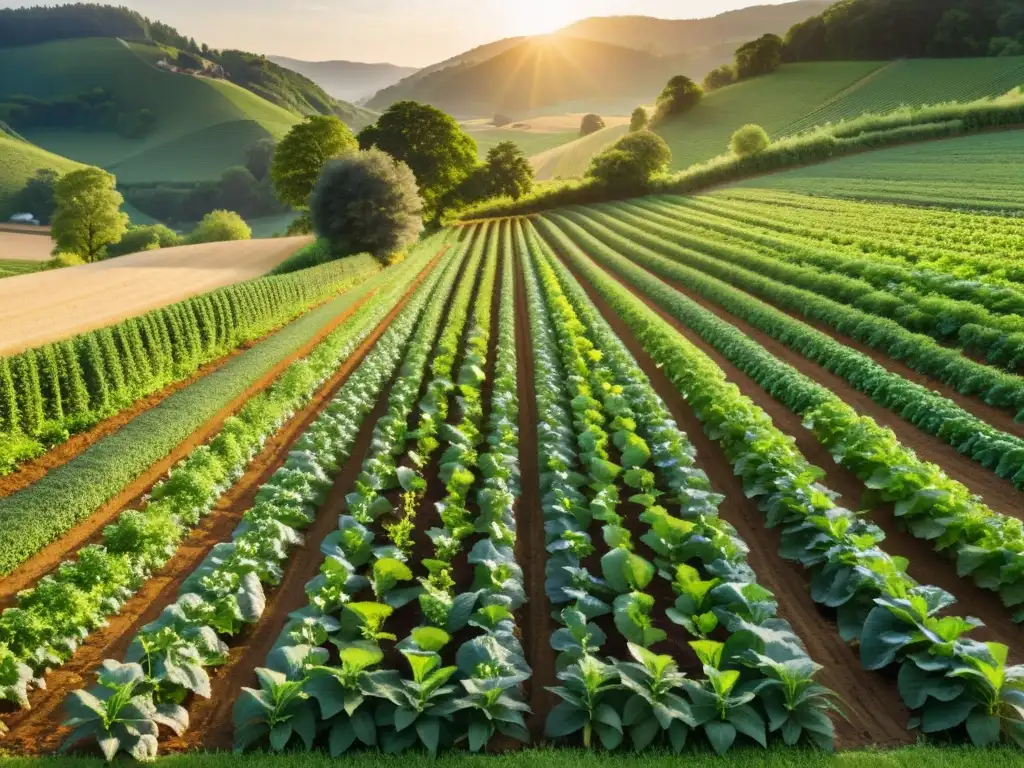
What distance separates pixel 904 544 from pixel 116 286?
125 feet

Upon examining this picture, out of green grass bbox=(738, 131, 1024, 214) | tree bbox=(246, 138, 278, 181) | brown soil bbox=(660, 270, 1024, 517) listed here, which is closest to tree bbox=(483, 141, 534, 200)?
green grass bbox=(738, 131, 1024, 214)

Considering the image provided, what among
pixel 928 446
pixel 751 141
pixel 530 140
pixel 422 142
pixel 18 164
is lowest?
pixel 928 446

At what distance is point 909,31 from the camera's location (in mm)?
91125

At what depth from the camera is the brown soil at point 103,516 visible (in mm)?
8645

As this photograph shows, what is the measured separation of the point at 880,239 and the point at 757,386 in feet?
56.6

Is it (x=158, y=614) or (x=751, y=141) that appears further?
(x=751, y=141)

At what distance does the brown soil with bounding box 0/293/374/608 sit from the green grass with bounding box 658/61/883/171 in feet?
247

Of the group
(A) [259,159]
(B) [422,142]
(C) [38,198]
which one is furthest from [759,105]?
(C) [38,198]

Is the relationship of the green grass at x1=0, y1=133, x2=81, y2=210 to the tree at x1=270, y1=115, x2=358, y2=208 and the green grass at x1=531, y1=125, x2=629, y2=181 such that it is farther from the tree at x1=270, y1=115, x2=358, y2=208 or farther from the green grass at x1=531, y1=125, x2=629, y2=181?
the green grass at x1=531, y1=125, x2=629, y2=181

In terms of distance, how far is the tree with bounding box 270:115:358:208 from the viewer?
54.0 m

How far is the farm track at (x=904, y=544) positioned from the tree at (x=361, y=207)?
2970cm

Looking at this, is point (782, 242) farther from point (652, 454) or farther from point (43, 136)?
point (43, 136)

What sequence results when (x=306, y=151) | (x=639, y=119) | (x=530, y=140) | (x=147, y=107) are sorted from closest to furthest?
(x=306, y=151), (x=639, y=119), (x=147, y=107), (x=530, y=140)

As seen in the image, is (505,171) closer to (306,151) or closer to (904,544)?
(306,151)
